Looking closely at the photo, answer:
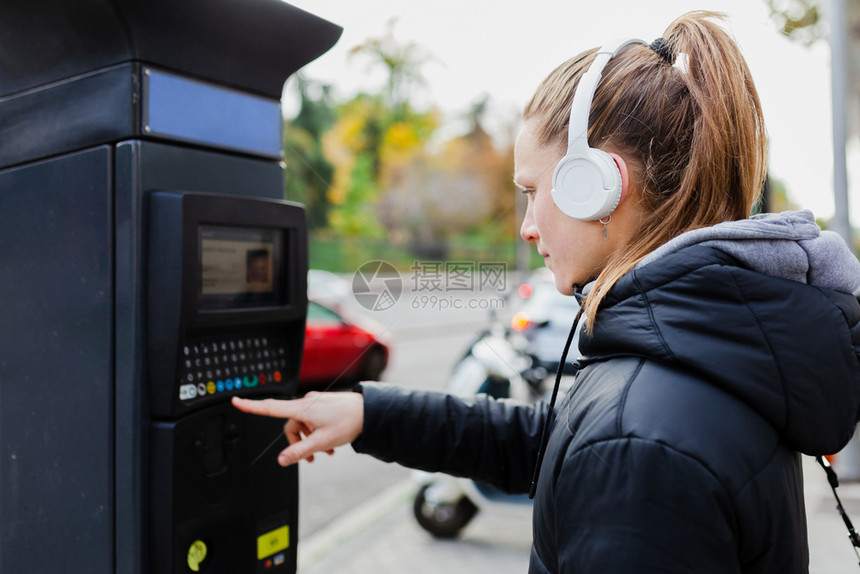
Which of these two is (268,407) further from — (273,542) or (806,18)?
(806,18)

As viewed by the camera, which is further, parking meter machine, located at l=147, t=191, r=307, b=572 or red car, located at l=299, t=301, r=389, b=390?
red car, located at l=299, t=301, r=389, b=390

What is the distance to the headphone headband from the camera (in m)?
0.99

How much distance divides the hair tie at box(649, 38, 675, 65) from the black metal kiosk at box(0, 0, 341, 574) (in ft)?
2.34

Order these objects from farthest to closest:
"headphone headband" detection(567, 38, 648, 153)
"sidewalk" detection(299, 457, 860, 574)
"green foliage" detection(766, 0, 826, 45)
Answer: "green foliage" detection(766, 0, 826, 45) < "sidewalk" detection(299, 457, 860, 574) < "headphone headband" detection(567, 38, 648, 153)

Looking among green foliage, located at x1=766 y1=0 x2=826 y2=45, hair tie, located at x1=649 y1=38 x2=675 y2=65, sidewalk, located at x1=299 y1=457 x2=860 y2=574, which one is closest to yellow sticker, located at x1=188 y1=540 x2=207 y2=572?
hair tie, located at x1=649 y1=38 x2=675 y2=65

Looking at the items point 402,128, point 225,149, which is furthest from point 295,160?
point 225,149

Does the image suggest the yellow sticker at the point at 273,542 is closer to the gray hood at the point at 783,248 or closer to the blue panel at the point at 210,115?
the blue panel at the point at 210,115

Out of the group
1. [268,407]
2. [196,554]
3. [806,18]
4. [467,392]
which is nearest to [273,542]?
[196,554]

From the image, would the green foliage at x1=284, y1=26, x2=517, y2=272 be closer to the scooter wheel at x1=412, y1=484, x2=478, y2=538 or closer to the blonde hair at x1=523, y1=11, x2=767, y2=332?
the scooter wheel at x1=412, y1=484, x2=478, y2=538

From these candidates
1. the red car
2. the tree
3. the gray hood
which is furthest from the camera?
the tree

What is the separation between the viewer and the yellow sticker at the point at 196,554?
1343 millimetres

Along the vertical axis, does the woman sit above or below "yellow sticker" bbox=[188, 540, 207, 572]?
above

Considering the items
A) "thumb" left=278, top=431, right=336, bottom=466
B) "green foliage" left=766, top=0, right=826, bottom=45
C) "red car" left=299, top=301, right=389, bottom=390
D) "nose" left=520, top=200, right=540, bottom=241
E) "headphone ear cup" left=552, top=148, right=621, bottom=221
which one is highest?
"green foliage" left=766, top=0, right=826, bottom=45

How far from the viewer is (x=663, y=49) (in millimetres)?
1060
